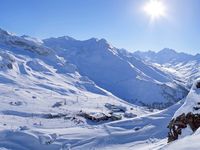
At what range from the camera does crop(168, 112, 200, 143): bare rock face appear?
3791 cm

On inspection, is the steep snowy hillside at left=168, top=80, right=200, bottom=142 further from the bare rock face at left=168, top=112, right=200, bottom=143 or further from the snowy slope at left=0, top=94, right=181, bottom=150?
the snowy slope at left=0, top=94, right=181, bottom=150

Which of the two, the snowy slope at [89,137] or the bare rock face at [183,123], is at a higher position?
the snowy slope at [89,137]

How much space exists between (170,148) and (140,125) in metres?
64.0

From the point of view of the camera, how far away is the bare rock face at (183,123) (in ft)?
124

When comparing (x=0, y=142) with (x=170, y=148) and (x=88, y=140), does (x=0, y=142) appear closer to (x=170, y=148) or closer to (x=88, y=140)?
(x=88, y=140)

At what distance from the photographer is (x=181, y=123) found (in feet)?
128

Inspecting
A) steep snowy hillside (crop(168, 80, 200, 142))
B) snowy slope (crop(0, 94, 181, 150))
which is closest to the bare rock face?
steep snowy hillside (crop(168, 80, 200, 142))

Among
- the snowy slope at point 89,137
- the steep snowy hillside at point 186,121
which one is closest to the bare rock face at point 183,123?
the steep snowy hillside at point 186,121

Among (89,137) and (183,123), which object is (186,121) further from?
(89,137)

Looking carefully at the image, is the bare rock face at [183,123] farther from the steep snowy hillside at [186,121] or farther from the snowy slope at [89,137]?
the snowy slope at [89,137]

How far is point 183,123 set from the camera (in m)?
38.7

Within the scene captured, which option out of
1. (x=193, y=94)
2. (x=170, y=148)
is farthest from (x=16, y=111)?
(x=170, y=148)

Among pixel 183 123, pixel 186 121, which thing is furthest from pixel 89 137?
pixel 186 121

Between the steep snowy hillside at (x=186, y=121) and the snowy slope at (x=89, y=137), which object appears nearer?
the steep snowy hillside at (x=186, y=121)
